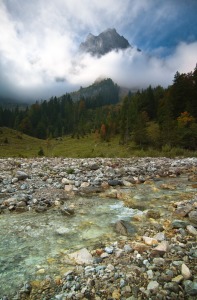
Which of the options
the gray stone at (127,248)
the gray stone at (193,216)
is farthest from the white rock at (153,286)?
the gray stone at (193,216)

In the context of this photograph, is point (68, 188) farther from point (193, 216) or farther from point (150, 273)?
point (150, 273)

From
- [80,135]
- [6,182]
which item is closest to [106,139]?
[80,135]

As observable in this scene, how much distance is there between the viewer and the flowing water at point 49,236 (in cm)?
566

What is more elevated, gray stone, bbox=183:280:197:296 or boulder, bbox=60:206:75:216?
boulder, bbox=60:206:75:216

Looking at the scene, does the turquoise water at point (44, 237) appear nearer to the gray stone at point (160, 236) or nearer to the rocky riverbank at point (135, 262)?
the rocky riverbank at point (135, 262)

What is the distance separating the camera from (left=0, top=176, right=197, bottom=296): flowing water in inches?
223

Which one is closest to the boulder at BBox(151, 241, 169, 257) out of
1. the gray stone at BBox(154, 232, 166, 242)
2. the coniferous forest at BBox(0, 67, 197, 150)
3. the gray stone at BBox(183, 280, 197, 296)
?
the gray stone at BBox(154, 232, 166, 242)

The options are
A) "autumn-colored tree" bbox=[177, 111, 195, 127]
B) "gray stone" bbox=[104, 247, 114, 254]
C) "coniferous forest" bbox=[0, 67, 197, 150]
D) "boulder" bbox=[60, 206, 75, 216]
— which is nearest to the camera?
"gray stone" bbox=[104, 247, 114, 254]

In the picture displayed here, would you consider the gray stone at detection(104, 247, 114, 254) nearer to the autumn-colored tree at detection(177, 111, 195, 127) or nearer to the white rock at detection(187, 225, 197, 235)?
the white rock at detection(187, 225, 197, 235)

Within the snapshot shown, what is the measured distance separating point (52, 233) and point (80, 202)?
3.61 meters

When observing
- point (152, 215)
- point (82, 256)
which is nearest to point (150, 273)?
point (82, 256)

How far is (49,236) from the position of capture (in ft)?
24.6

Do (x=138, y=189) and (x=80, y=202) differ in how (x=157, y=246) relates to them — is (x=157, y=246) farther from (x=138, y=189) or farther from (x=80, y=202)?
(x=138, y=189)

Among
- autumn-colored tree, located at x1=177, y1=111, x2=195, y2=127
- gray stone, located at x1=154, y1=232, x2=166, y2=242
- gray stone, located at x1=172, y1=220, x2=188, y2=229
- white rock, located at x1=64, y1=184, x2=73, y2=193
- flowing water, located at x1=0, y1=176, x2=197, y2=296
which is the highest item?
autumn-colored tree, located at x1=177, y1=111, x2=195, y2=127
